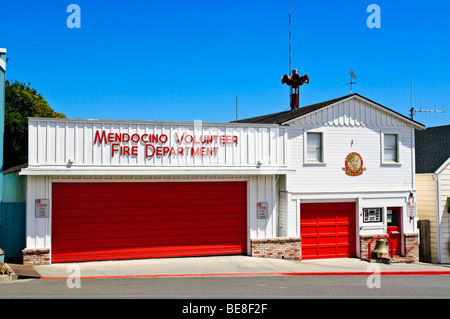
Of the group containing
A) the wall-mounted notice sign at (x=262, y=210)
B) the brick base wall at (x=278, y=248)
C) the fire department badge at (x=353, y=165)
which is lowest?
the brick base wall at (x=278, y=248)

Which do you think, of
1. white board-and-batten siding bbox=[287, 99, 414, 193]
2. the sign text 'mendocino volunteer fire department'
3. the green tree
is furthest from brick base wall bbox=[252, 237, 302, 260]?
the green tree

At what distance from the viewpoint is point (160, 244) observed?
1702 centimetres

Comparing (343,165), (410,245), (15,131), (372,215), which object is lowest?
(410,245)

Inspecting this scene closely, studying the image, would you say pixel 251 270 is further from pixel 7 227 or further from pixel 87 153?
pixel 7 227

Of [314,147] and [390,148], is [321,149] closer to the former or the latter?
[314,147]

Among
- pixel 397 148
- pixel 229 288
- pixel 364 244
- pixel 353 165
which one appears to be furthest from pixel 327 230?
pixel 229 288

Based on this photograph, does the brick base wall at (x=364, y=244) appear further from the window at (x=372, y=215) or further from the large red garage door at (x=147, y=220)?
the large red garage door at (x=147, y=220)

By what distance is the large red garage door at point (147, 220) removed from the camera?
631 inches

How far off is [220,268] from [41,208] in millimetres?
5701

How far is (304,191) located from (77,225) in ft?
26.1

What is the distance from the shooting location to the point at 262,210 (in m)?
17.9

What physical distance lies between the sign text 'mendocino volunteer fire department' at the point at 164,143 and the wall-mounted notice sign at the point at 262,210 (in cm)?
237

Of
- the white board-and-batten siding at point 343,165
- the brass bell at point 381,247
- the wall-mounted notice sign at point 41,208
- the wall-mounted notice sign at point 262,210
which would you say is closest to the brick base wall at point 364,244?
the white board-and-batten siding at point 343,165

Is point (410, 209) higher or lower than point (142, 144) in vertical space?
lower
